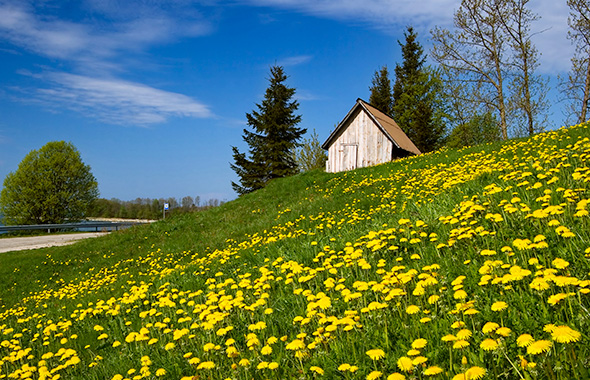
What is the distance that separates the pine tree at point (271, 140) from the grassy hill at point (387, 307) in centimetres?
2663

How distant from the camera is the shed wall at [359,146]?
24.7m

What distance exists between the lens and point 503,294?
2980 mm

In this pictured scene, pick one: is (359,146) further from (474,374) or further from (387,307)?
(474,374)

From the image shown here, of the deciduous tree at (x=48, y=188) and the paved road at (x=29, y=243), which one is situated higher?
the deciduous tree at (x=48, y=188)

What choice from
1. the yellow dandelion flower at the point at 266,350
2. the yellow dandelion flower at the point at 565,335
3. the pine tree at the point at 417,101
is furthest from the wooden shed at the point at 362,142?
the yellow dandelion flower at the point at 565,335

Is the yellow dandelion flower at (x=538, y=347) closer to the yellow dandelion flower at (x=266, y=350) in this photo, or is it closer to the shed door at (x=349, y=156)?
the yellow dandelion flower at (x=266, y=350)

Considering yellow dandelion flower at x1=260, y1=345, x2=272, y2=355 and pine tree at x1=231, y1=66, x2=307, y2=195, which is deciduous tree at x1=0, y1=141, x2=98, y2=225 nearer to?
pine tree at x1=231, y1=66, x2=307, y2=195

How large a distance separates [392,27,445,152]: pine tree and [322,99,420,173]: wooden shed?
1388 cm

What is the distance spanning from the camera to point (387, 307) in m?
3.35

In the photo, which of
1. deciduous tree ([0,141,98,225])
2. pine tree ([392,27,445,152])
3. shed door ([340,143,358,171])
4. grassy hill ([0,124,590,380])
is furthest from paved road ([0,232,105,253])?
pine tree ([392,27,445,152])

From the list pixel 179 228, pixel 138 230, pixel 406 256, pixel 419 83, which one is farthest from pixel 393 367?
pixel 419 83

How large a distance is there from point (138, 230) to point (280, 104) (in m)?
22.0

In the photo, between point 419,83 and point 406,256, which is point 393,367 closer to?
point 406,256

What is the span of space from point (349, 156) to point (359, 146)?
1060 mm
